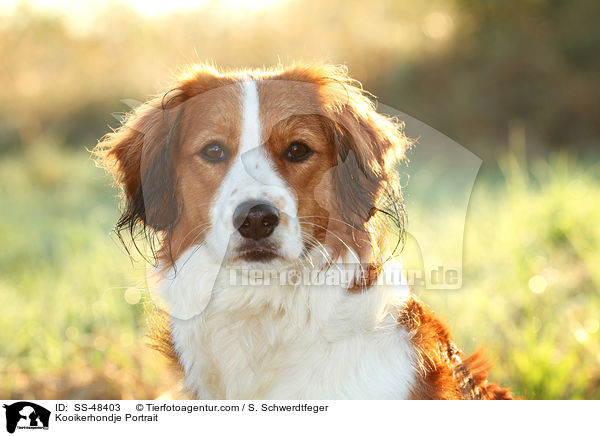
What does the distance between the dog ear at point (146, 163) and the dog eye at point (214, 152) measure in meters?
0.20

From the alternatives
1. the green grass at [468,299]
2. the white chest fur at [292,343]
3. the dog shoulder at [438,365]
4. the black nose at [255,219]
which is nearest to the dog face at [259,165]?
the black nose at [255,219]

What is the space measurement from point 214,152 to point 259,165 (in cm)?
24

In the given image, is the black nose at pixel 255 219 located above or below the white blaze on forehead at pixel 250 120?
below

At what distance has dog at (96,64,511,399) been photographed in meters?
2.17

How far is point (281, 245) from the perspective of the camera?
6.75 feet

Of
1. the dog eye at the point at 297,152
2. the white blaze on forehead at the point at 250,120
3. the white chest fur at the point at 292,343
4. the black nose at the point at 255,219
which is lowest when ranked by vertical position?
the white chest fur at the point at 292,343

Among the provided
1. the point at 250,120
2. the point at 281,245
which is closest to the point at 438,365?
the point at 281,245

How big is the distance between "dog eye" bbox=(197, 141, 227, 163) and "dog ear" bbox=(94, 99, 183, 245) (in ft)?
0.64

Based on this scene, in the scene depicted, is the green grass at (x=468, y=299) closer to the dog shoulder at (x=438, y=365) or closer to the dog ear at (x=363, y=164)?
the dog shoulder at (x=438, y=365)

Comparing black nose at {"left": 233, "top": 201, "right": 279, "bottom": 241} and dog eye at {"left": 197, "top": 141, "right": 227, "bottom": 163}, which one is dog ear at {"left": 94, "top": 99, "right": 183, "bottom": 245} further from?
black nose at {"left": 233, "top": 201, "right": 279, "bottom": 241}

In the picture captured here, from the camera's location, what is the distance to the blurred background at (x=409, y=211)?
3.67 meters

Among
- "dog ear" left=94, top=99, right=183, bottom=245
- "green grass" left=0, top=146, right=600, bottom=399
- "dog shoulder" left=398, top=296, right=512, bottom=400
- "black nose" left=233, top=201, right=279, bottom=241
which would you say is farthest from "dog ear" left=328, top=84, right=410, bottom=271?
"green grass" left=0, top=146, right=600, bottom=399
